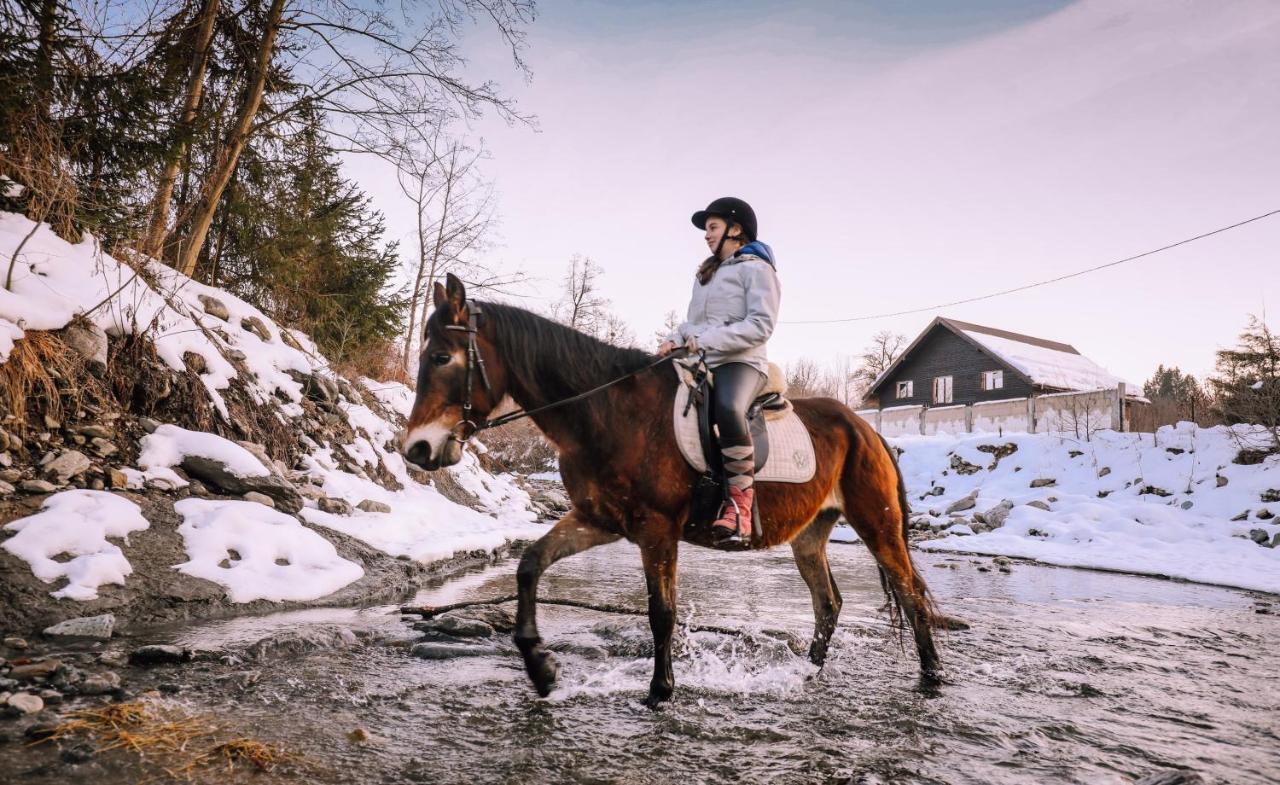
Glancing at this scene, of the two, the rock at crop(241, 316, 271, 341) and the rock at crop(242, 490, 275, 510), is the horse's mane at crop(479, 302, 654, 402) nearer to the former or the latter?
the rock at crop(242, 490, 275, 510)

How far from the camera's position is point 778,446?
14.5 ft

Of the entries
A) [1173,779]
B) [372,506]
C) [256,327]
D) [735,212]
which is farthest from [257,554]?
[1173,779]

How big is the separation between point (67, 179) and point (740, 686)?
25.9 feet

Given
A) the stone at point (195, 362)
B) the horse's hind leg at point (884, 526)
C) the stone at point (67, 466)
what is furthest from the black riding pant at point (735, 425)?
the stone at point (195, 362)

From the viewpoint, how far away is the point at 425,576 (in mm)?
7707

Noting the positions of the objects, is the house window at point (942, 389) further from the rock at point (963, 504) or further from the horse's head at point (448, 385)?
the horse's head at point (448, 385)

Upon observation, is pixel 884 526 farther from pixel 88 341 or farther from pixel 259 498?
pixel 88 341

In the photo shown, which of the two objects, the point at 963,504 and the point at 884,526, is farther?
the point at 963,504

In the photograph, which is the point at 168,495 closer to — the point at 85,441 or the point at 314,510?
the point at 85,441

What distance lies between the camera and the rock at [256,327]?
1025cm

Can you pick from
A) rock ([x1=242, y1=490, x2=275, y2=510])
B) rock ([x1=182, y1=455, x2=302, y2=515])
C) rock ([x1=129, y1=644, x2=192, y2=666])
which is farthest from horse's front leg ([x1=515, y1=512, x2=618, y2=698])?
rock ([x1=182, y1=455, x2=302, y2=515])

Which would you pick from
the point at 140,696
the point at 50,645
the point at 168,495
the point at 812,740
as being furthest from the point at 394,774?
the point at 168,495

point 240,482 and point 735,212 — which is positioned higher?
point 735,212

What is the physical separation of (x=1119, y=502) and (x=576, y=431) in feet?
52.1
